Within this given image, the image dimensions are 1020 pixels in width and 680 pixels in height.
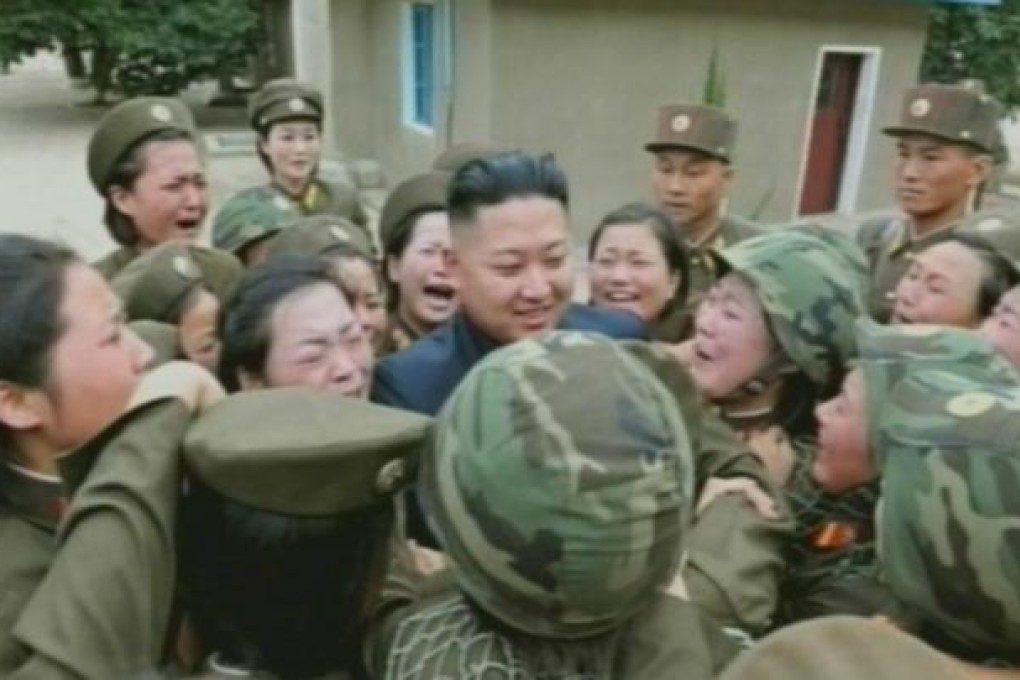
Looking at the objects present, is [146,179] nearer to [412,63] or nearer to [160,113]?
[160,113]

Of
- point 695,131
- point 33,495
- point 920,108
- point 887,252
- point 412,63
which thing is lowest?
point 412,63

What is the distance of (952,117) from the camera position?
3.65 meters

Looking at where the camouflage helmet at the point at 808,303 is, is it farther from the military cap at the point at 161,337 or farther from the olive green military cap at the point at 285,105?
the olive green military cap at the point at 285,105

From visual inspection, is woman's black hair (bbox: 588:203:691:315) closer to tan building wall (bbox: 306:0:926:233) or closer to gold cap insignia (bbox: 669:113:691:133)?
gold cap insignia (bbox: 669:113:691:133)

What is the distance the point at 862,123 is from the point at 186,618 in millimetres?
11978

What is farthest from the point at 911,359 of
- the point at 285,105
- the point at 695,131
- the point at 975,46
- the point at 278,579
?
the point at 975,46

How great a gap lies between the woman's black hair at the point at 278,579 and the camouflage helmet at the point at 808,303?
0.91 metres

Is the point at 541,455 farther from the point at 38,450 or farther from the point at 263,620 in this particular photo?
the point at 38,450

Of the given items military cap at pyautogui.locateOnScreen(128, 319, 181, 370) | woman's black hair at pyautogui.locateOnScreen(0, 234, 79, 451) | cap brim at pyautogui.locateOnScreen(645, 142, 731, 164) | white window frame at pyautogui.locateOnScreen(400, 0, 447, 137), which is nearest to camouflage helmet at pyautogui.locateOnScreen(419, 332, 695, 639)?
woman's black hair at pyautogui.locateOnScreen(0, 234, 79, 451)

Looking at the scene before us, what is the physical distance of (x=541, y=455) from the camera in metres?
1.13

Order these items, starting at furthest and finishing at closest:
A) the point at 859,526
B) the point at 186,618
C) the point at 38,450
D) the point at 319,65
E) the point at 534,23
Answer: the point at 319,65 < the point at 534,23 < the point at 859,526 < the point at 38,450 < the point at 186,618

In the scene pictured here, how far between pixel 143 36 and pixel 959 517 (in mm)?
16993

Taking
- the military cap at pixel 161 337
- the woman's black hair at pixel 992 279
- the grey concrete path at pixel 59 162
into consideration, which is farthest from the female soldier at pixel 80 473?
the grey concrete path at pixel 59 162

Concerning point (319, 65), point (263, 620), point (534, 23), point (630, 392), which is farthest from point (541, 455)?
point (319, 65)
